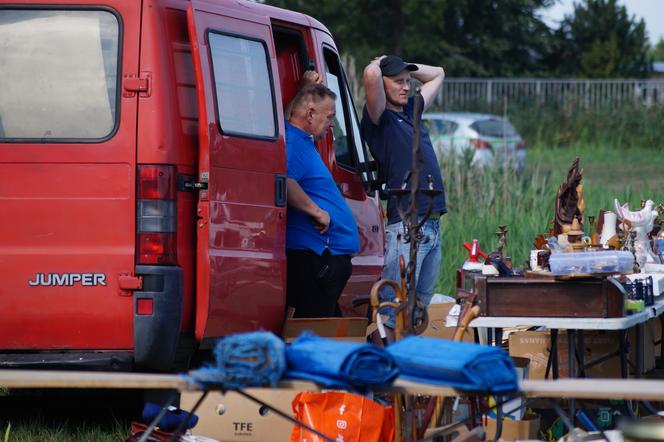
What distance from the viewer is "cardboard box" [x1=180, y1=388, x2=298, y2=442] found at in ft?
20.1

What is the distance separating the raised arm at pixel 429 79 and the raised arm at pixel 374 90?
0.56 m

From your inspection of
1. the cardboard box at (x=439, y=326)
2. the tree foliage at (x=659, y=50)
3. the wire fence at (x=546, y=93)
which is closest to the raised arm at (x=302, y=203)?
the cardboard box at (x=439, y=326)

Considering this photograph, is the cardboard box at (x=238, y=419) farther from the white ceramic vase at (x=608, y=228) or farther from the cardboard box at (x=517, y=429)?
the white ceramic vase at (x=608, y=228)

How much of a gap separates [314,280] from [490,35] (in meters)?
38.3

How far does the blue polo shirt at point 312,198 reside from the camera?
670cm

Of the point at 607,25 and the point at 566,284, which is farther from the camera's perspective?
the point at 607,25

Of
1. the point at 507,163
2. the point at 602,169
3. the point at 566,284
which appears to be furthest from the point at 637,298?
the point at 602,169

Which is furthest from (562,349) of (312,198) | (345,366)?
(345,366)

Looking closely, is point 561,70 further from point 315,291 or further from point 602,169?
point 315,291

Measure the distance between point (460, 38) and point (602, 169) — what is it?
2207 cm

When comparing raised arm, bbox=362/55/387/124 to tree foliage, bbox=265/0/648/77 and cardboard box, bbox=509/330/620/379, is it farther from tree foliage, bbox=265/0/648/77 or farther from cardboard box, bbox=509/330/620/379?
tree foliage, bbox=265/0/648/77

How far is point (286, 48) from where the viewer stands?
7.61 m

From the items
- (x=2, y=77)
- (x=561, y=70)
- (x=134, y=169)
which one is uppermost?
(x=561, y=70)

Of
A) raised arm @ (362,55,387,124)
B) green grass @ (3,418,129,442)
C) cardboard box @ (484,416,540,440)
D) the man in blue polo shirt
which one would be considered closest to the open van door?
the man in blue polo shirt
